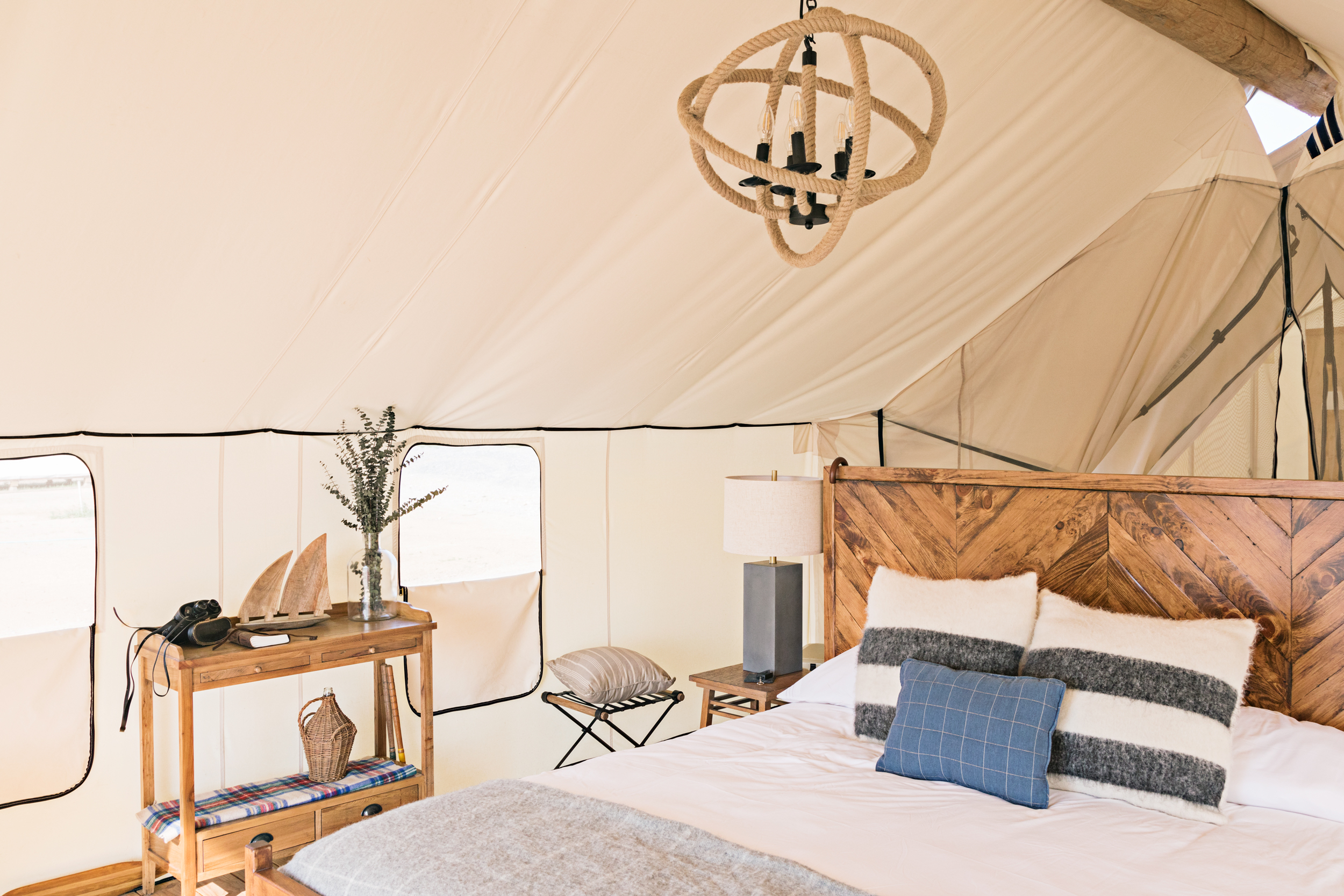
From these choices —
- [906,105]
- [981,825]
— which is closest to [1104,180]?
[906,105]

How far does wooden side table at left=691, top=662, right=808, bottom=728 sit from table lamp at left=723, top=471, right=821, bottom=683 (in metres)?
0.05

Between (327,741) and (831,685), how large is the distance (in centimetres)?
166

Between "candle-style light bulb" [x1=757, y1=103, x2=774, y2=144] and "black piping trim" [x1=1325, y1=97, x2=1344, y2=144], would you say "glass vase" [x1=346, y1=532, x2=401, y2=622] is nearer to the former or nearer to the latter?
"candle-style light bulb" [x1=757, y1=103, x2=774, y2=144]

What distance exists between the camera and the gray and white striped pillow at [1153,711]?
→ 2.11m

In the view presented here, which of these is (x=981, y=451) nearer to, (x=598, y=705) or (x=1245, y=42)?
(x=1245, y=42)

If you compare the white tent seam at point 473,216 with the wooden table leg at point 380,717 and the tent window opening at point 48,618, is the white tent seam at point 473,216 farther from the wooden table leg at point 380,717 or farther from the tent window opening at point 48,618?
the wooden table leg at point 380,717

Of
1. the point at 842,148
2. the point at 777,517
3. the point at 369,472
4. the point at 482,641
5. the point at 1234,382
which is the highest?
the point at 842,148

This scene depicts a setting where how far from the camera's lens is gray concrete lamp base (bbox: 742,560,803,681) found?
11.3 ft

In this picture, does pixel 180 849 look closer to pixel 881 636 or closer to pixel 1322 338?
pixel 881 636

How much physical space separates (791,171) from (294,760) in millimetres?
2940

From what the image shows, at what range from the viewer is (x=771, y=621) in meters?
3.45

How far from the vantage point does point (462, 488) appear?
3.93 meters

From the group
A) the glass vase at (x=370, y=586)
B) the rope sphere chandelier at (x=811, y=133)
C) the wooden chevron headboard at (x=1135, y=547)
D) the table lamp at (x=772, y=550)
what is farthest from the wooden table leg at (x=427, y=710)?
the rope sphere chandelier at (x=811, y=133)

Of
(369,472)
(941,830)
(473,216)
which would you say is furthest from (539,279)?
(941,830)
